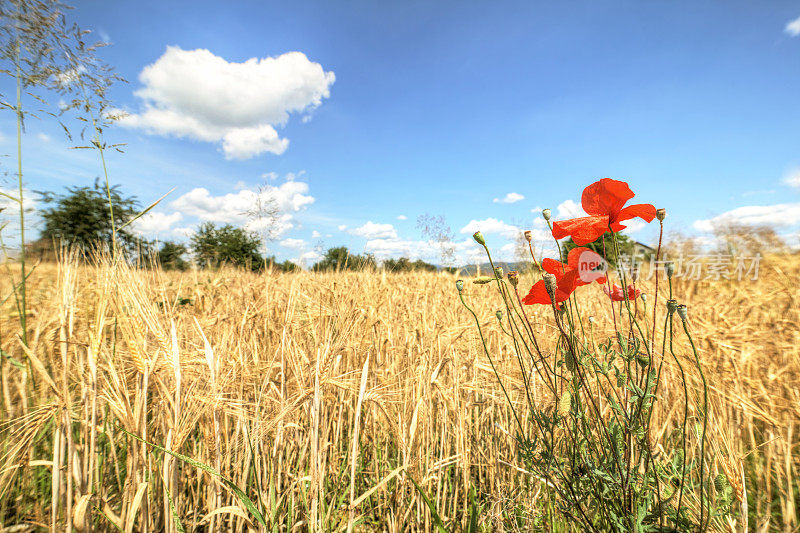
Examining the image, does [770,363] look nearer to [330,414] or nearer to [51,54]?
[330,414]

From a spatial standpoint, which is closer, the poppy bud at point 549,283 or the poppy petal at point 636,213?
the poppy bud at point 549,283

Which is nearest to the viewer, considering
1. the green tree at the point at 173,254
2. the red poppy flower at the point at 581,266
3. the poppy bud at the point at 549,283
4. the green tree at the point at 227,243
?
the poppy bud at the point at 549,283

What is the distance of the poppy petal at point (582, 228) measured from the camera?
2.36 feet

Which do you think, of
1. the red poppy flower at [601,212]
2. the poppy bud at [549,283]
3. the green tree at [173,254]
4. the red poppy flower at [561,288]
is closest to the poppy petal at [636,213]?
the red poppy flower at [601,212]

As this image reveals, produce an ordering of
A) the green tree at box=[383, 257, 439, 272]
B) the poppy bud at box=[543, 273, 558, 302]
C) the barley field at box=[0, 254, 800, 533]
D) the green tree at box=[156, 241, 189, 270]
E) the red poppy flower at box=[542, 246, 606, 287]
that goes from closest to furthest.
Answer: the poppy bud at box=[543, 273, 558, 302], the red poppy flower at box=[542, 246, 606, 287], the barley field at box=[0, 254, 800, 533], the green tree at box=[156, 241, 189, 270], the green tree at box=[383, 257, 439, 272]

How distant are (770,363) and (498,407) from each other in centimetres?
146

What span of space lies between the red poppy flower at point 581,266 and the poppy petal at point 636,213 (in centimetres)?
10

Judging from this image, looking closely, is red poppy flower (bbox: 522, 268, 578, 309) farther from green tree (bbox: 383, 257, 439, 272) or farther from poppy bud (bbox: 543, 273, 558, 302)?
green tree (bbox: 383, 257, 439, 272)

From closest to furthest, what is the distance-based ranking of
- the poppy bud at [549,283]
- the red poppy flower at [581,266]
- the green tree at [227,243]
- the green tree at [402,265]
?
the poppy bud at [549,283]
the red poppy flower at [581,266]
the green tree at [402,265]
the green tree at [227,243]

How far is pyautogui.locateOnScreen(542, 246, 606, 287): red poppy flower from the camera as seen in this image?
0.77m

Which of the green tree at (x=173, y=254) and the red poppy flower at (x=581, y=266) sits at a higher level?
the green tree at (x=173, y=254)

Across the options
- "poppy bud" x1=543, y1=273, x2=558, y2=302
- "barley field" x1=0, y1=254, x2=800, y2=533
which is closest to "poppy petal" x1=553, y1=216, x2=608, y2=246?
"poppy bud" x1=543, y1=273, x2=558, y2=302

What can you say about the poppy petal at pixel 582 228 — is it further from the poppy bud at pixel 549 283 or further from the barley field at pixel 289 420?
the barley field at pixel 289 420

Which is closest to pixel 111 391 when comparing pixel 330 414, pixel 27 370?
pixel 27 370
